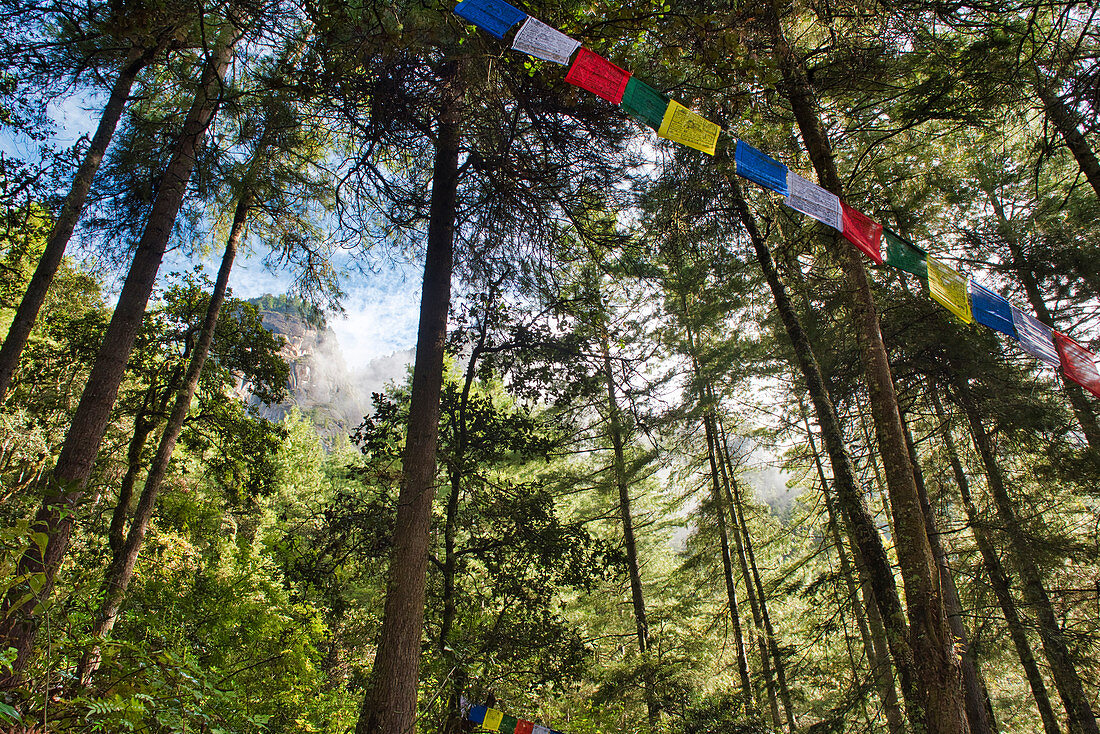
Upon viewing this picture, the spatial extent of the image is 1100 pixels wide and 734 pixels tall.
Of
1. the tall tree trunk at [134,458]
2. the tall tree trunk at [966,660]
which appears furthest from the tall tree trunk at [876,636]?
the tall tree trunk at [134,458]

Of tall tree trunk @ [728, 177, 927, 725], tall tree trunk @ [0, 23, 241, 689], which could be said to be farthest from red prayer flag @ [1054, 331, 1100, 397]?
tall tree trunk @ [0, 23, 241, 689]

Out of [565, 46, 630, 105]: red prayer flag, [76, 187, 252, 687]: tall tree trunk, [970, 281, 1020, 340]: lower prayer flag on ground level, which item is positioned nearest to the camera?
[565, 46, 630, 105]: red prayer flag

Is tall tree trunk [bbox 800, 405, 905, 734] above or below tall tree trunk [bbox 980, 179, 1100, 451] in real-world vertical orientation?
below

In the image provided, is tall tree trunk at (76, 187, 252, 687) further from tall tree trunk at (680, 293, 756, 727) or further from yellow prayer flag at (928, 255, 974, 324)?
yellow prayer flag at (928, 255, 974, 324)

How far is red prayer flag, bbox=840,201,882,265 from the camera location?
4.86 metres

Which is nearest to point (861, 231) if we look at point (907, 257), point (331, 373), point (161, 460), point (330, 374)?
point (907, 257)

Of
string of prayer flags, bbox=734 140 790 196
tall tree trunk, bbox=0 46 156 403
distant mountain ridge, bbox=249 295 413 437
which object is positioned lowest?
tall tree trunk, bbox=0 46 156 403

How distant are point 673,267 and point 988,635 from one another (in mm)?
7429

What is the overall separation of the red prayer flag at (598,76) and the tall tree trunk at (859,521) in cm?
233

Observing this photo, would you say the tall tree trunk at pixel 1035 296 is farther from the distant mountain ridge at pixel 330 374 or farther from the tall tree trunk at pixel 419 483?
the distant mountain ridge at pixel 330 374

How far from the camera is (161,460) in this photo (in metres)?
6.57

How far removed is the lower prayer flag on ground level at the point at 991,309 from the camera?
5797 mm

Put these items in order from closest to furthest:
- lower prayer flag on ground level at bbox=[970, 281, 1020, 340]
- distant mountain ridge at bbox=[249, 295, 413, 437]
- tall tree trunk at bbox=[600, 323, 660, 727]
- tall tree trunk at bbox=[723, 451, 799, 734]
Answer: lower prayer flag on ground level at bbox=[970, 281, 1020, 340] → tall tree trunk at bbox=[600, 323, 660, 727] → tall tree trunk at bbox=[723, 451, 799, 734] → distant mountain ridge at bbox=[249, 295, 413, 437]

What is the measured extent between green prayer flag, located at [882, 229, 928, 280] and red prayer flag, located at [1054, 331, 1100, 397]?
7.21 feet
